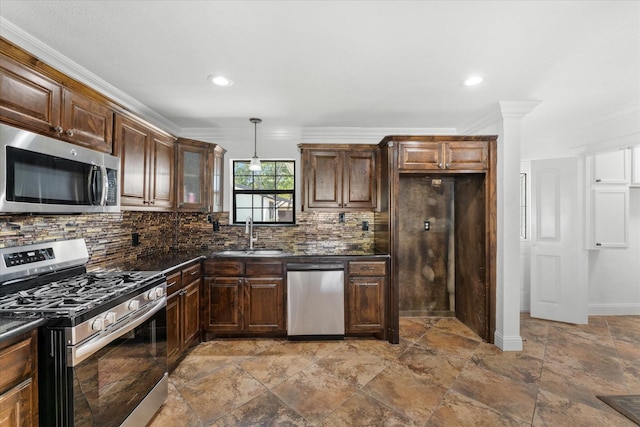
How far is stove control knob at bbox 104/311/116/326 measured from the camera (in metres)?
1.51

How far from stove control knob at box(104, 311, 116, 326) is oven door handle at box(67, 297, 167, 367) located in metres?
0.06

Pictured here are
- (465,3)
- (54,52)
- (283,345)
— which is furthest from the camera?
(283,345)

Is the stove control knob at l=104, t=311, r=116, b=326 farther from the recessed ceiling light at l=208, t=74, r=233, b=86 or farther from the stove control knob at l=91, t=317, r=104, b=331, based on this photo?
the recessed ceiling light at l=208, t=74, r=233, b=86

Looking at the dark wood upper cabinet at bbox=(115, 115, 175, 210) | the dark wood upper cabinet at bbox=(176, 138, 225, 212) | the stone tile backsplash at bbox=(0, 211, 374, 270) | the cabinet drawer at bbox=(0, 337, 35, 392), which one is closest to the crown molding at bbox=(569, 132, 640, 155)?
the stone tile backsplash at bbox=(0, 211, 374, 270)

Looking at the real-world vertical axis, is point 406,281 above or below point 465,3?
below

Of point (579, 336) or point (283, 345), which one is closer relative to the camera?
point (283, 345)

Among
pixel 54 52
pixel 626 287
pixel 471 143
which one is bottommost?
pixel 626 287

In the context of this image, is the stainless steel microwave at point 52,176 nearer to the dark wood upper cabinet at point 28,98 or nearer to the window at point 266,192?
the dark wood upper cabinet at point 28,98

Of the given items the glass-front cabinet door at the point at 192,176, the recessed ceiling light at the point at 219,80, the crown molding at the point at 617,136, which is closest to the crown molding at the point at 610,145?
the crown molding at the point at 617,136

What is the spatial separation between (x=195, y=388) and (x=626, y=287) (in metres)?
5.49

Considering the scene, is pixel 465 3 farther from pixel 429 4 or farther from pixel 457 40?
pixel 457 40

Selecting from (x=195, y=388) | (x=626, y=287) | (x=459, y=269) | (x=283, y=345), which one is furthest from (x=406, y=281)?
(x=626, y=287)

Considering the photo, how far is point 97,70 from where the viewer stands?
2.28 meters

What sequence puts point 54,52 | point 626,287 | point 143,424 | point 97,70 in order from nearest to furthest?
point 143,424 → point 54,52 → point 97,70 → point 626,287
